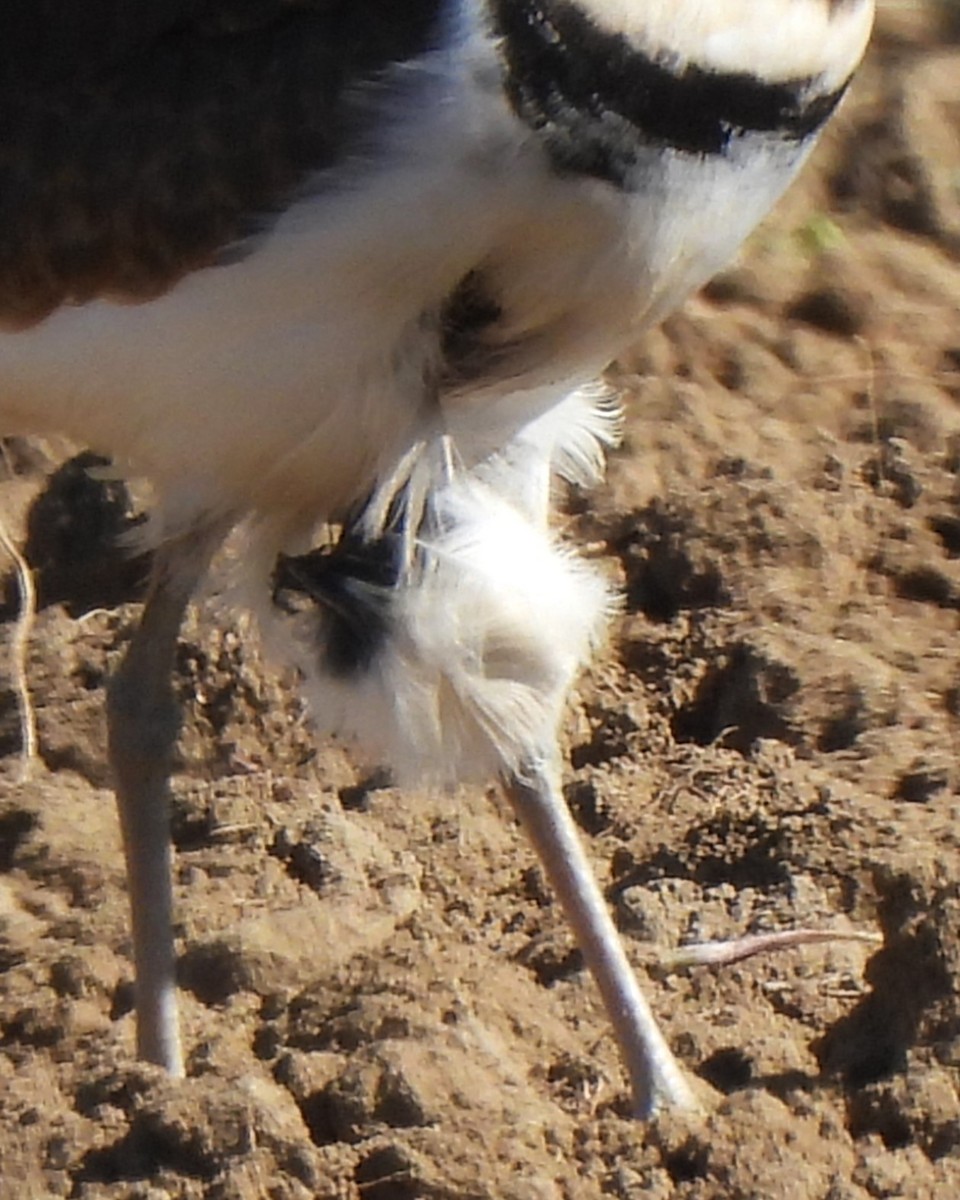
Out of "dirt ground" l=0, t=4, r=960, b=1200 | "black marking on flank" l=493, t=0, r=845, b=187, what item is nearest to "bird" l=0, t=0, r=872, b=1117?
"black marking on flank" l=493, t=0, r=845, b=187

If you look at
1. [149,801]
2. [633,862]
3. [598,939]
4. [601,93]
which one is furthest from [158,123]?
[633,862]

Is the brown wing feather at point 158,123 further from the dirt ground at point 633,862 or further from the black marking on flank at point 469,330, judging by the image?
the dirt ground at point 633,862

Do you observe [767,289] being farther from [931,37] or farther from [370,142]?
[370,142]

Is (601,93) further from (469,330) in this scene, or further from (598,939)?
(598,939)

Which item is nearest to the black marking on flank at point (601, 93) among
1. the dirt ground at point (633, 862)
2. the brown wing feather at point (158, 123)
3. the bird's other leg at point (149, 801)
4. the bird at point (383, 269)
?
the bird at point (383, 269)

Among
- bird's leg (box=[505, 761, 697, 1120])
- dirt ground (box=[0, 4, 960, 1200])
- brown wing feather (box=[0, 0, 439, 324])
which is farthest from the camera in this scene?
bird's leg (box=[505, 761, 697, 1120])

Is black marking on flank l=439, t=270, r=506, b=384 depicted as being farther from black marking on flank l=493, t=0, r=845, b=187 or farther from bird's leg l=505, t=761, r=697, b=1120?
bird's leg l=505, t=761, r=697, b=1120

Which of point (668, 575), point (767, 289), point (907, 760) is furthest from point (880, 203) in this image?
point (907, 760)
